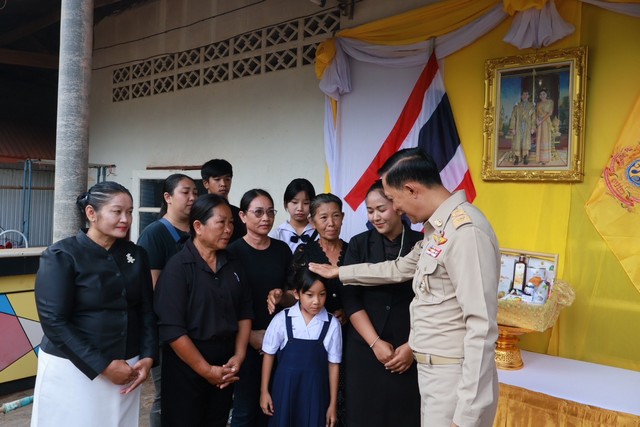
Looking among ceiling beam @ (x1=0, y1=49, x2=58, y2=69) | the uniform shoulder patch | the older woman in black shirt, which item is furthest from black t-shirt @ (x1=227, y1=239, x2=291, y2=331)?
ceiling beam @ (x1=0, y1=49, x2=58, y2=69)

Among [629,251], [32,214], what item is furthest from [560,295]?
[32,214]

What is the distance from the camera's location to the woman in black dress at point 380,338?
2.04 meters

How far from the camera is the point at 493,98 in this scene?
3455 millimetres

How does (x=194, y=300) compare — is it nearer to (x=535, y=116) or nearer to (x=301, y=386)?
(x=301, y=386)

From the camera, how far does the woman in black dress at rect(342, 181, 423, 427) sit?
2041mm

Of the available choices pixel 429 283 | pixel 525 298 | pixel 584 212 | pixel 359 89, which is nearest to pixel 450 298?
pixel 429 283

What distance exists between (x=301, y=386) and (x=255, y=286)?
0.54m

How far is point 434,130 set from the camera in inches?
146

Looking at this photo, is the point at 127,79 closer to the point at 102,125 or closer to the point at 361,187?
the point at 102,125

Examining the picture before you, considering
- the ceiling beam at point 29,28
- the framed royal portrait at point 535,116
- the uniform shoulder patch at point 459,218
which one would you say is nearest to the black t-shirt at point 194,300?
the uniform shoulder patch at point 459,218

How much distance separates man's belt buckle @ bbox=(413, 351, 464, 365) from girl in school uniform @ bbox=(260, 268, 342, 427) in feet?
2.33

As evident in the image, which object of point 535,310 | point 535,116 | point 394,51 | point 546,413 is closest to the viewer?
point 546,413

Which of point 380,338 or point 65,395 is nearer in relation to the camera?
point 65,395

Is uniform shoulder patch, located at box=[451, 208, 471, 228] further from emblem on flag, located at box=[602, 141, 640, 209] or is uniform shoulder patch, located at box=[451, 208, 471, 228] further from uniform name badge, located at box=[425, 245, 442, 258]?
emblem on flag, located at box=[602, 141, 640, 209]
